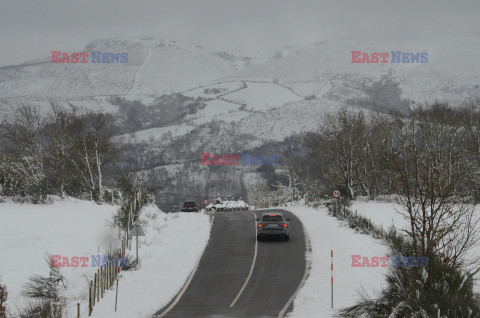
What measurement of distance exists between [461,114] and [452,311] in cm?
6628

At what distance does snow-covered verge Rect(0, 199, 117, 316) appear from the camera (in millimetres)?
22578

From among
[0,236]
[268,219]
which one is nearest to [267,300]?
[268,219]

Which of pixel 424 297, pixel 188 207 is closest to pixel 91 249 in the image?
pixel 424 297

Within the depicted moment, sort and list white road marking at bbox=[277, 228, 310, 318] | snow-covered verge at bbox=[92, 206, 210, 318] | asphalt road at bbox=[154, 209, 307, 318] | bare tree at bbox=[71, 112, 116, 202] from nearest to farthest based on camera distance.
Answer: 1. white road marking at bbox=[277, 228, 310, 318]
2. asphalt road at bbox=[154, 209, 307, 318]
3. snow-covered verge at bbox=[92, 206, 210, 318]
4. bare tree at bbox=[71, 112, 116, 202]

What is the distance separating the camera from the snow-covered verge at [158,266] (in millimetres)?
17812

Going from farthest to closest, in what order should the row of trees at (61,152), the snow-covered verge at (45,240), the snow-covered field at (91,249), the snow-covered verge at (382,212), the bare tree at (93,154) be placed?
the bare tree at (93,154) < the row of trees at (61,152) < the snow-covered verge at (382,212) < the snow-covered verge at (45,240) < the snow-covered field at (91,249)

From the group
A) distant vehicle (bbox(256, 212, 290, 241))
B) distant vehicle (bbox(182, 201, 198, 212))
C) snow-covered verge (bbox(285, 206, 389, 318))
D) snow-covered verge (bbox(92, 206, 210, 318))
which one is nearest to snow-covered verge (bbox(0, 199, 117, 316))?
snow-covered verge (bbox(92, 206, 210, 318))

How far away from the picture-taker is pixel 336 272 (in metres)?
23.3

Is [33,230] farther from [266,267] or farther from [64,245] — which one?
[266,267]

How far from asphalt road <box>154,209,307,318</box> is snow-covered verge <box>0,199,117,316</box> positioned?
4.45 metres

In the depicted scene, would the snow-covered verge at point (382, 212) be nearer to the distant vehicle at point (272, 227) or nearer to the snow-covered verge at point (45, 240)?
the distant vehicle at point (272, 227)

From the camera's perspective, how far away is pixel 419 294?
11.5 metres

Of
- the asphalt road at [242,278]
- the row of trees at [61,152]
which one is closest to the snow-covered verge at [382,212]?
the asphalt road at [242,278]

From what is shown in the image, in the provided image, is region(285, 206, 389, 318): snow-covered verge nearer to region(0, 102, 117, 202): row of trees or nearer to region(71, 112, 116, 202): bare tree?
region(0, 102, 117, 202): row of trees
